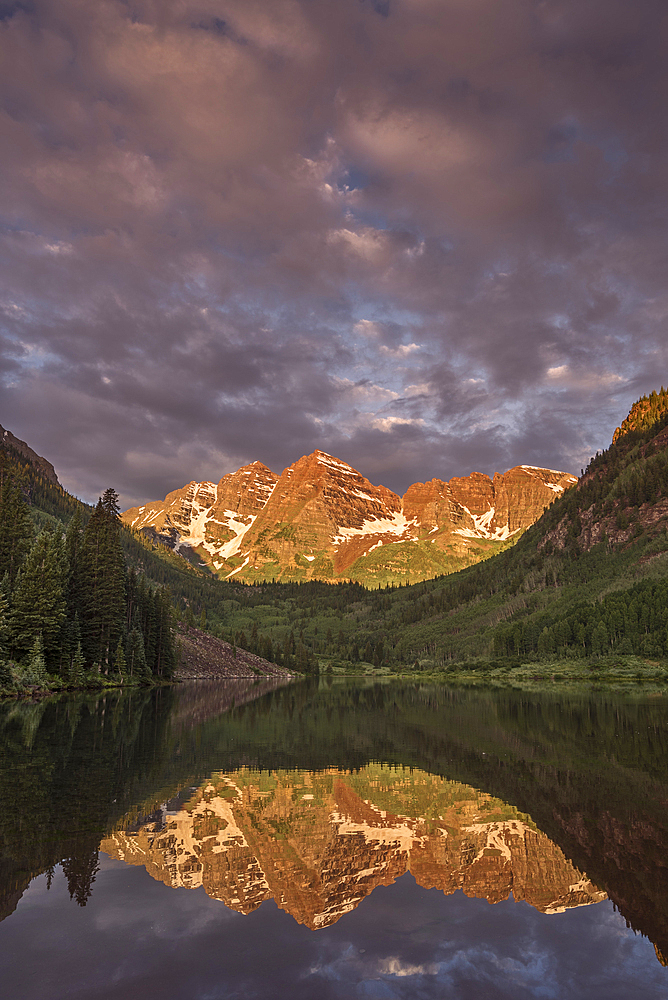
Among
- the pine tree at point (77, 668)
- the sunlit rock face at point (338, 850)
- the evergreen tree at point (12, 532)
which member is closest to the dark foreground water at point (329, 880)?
the sunlit rock face at point (338, 850)

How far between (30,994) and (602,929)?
8907 millimetres

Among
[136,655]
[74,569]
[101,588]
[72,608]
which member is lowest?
[136,655]

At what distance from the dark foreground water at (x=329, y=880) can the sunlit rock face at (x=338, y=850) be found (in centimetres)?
7

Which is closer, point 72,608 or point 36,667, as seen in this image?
point 36,667

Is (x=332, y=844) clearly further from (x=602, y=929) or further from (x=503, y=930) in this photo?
(x=602, y=929)

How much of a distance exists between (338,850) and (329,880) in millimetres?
1883

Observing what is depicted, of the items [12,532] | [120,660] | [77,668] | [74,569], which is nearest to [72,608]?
[74,569]

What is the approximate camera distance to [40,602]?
77.2 m

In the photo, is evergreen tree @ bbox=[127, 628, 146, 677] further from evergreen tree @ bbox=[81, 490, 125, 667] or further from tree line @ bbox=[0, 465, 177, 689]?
evergreen tree @ bbox=[81, 490, 125, 667]

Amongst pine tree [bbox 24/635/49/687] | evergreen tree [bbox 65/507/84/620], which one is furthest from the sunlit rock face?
evergreen tree [bbox 65/507/84/620]

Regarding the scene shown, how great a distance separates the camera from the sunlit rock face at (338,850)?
11.5 meters

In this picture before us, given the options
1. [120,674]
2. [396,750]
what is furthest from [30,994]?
[120,674]

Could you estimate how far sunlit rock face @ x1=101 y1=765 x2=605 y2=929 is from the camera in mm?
11516

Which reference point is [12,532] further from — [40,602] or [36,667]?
[36,667]
